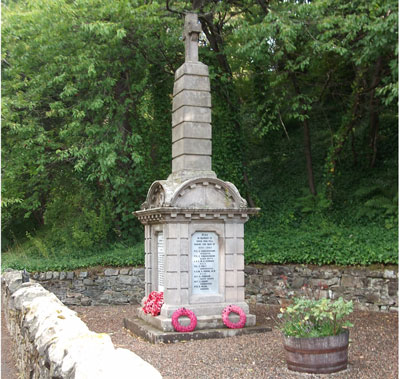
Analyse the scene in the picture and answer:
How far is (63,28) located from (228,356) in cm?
943

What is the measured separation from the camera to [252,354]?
6.98 m

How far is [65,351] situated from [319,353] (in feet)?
10.6

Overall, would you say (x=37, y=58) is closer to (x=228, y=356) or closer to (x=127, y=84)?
(x=127, y=84)

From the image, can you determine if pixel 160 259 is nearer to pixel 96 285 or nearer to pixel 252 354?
pixel 252 354

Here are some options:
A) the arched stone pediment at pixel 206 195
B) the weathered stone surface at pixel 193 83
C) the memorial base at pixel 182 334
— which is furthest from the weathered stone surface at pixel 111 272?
the weathered stone surface at pixel 193 83

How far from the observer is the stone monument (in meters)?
8.48

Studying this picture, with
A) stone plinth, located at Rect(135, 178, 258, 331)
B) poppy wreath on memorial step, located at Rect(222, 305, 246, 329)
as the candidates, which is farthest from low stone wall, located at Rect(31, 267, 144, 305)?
poppy wreath on memorial step, located at Rect(222, 305, 246, 329)

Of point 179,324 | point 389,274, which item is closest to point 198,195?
point 179,324

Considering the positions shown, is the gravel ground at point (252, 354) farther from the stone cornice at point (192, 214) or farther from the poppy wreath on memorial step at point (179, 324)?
the stone cornice at point (192, 214)

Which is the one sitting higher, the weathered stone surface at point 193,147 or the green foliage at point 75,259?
the weathered stone surface at point 193,147

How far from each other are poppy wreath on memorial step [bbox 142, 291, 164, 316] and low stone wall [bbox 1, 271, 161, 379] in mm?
2388

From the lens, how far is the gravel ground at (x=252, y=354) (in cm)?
607

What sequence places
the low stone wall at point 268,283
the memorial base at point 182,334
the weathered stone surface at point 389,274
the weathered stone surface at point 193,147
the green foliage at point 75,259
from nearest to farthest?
the memorial base at point 182,334
the weathered stone surface at point 193,147
the weathered stone surface at point 389,274
the low stone wall at point 268,283
the green foliage at point 75,259

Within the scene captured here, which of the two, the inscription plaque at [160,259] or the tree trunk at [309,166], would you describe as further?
the tree trunk at [309,166]
